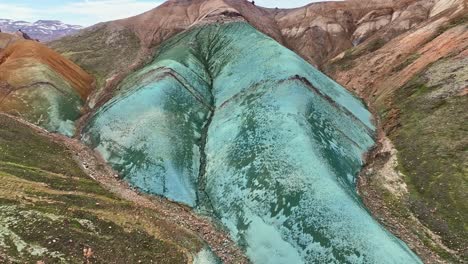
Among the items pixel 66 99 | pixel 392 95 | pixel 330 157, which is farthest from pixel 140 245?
pixel 392 95

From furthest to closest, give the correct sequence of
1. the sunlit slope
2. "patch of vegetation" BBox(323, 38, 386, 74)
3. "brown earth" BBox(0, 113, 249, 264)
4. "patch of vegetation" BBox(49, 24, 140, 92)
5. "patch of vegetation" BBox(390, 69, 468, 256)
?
"patch of vegetation" BBox(323, 38, 386, 74) < "patch of vegetation" BBox(49, 24, 140, 92) < the sunlit slope < "patch of vegetation" BBox(390, 69, 468, 256) < "brown earth" BBox(0, 113, 249, 264)

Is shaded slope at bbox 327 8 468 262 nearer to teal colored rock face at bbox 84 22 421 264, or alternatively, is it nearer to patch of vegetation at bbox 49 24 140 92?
teal colored rock face at bbox 84 22 421 264

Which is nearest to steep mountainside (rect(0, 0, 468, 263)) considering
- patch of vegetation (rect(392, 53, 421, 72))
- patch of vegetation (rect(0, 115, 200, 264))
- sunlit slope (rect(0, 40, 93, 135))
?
patch of vegetation (rect(0, 115, 200, 264))

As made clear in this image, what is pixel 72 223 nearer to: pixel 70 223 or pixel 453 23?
pixel 70 223

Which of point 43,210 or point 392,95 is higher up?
point 392,95

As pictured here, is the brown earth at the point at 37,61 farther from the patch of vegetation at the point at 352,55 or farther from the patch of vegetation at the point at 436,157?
the patch of vegetation at the point at 436,157

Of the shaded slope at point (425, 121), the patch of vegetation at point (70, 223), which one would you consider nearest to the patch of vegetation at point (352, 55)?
the shaded slope at point (425, 121)

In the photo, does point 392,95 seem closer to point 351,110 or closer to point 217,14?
point 351,110

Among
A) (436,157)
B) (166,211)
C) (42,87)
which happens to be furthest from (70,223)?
(436,157)
